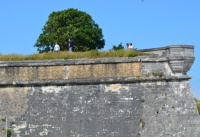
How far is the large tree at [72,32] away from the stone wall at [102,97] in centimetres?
1398

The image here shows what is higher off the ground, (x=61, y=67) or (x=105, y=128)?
(x=61, y=67)

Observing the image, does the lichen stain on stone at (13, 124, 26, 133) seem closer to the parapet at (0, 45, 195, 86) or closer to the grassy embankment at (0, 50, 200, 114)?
the parapet at (0, 45, 195, 86)

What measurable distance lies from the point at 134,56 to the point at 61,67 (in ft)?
8.61

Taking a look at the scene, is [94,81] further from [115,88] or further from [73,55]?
[73,55]

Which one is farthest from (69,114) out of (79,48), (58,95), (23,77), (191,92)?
(79,48)

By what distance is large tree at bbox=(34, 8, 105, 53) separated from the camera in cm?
3484

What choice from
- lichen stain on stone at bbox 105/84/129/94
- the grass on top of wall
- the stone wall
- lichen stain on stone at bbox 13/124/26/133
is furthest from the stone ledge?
lichen stain on stone at bbox 13/124/26/133

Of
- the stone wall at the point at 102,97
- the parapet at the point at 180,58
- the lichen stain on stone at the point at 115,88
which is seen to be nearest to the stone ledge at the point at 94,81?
the stone wall at the point at 102,97

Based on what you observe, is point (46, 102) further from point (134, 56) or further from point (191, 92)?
point (191, 92)

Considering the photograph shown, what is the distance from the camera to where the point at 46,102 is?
20.4 m

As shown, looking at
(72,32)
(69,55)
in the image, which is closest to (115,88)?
(69,55)

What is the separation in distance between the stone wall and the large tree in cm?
1398

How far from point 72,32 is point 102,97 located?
15.1 meters

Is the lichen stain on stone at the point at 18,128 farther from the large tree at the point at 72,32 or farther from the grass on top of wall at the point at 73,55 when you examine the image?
the large tree at the point at 72,32
